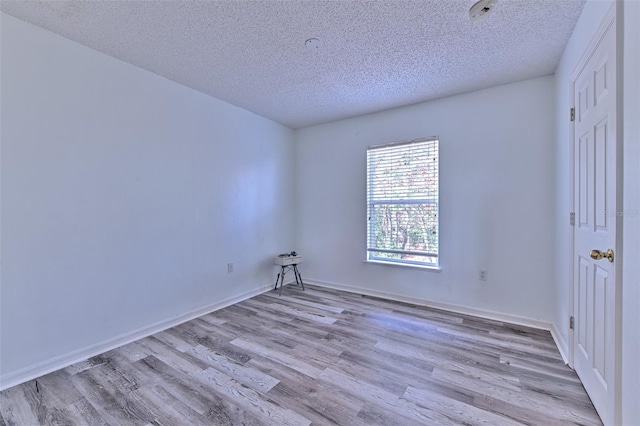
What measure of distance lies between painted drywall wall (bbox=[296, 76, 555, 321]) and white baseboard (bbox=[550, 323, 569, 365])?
0.16 metres

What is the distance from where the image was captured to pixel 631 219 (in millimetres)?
1133

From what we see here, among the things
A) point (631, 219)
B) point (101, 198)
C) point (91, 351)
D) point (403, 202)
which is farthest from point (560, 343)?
point (101, 198)

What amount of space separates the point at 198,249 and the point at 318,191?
6.32 feet

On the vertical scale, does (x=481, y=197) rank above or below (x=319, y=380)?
above

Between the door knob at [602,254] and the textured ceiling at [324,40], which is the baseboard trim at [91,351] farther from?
the door knob at [602,254]

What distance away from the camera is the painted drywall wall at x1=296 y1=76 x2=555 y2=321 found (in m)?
2.64

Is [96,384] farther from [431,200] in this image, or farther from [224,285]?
[431,200]

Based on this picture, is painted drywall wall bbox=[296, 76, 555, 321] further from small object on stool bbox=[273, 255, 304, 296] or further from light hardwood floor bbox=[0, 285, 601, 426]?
small object on stool bbox=[273, 255, 304, 296]

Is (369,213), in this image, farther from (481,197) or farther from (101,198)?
(101,198)

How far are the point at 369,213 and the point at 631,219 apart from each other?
2.66 m

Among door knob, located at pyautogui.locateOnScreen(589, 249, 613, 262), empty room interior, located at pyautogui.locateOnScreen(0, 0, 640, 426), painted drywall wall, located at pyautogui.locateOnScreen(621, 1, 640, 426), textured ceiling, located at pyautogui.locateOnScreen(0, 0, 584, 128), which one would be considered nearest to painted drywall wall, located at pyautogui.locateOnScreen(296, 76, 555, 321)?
empty room interior, located at pyautogui.locateOnScreen(0, 0, 640, 426)

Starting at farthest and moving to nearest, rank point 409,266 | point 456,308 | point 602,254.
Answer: point 409,266 < point 456,308 < point 602,254

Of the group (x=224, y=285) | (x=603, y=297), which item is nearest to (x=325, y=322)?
(x=224, y=285)

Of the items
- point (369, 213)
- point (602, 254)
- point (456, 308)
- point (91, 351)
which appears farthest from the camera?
point (369, 213)
